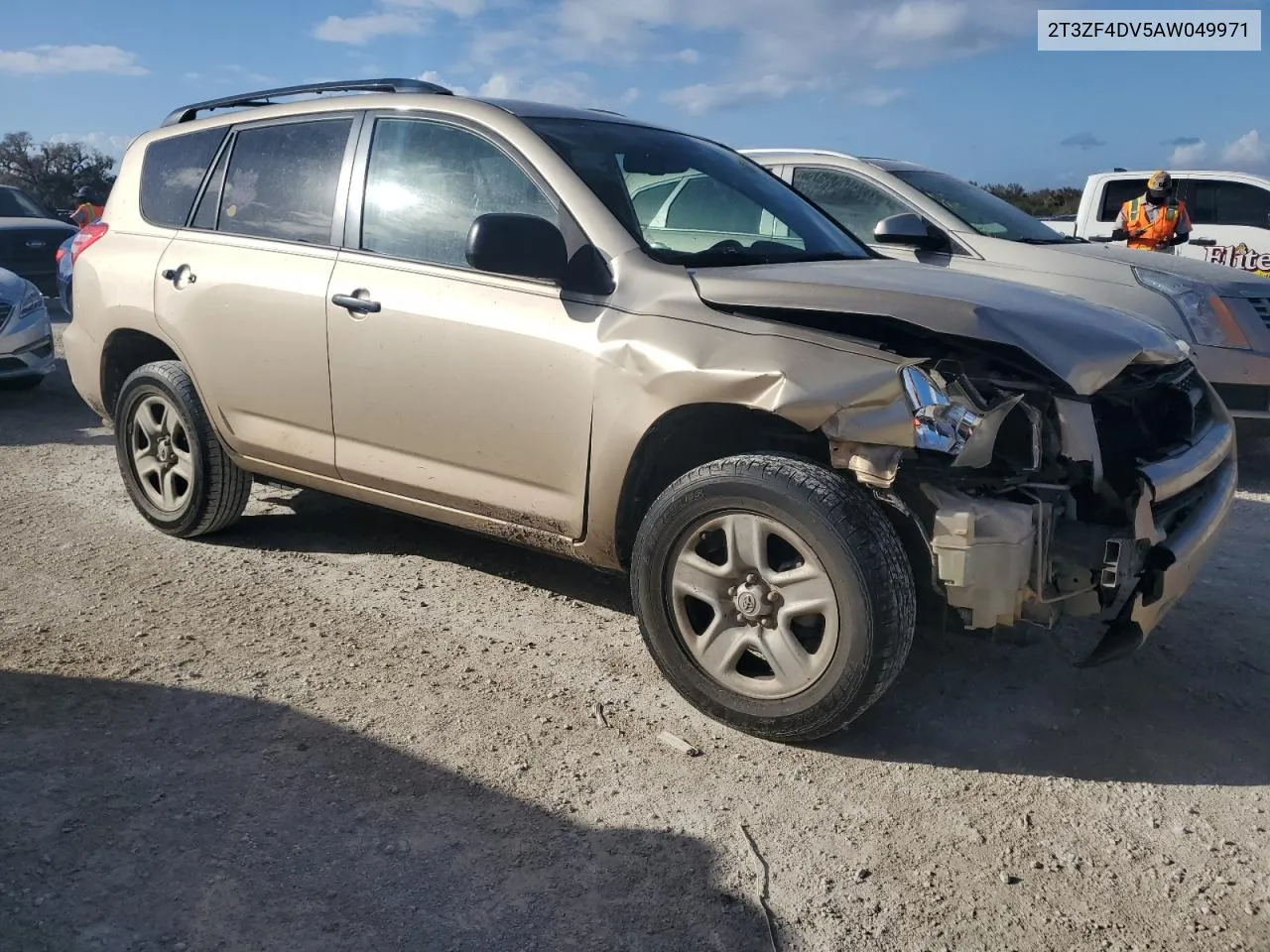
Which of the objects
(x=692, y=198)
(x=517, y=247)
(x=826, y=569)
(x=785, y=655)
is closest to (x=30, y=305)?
(x=692, y=198)

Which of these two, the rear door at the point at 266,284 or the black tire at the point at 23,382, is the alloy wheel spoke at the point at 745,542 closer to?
the rear door at the point at 266,284

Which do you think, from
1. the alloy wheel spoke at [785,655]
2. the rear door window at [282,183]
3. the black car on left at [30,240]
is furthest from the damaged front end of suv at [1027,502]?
the black car on left at [30,240]

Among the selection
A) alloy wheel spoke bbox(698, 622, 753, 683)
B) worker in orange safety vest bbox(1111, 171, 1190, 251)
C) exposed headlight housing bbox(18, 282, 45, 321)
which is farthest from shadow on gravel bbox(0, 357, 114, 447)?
worker in orange safety vest bbox(1111, 171, 1190, 251)

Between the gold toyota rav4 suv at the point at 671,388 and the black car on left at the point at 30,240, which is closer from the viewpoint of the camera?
the gold toyota rav4 suv at the point at 671,388

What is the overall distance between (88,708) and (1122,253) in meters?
6.09

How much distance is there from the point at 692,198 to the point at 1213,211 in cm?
906

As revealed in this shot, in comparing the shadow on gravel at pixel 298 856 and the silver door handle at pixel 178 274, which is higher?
the silver door handle at pixel 178 274

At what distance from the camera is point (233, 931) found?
241cm

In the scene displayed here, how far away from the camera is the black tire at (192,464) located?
4.79 meters

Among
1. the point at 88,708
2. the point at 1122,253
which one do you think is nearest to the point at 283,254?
the point at 88,708

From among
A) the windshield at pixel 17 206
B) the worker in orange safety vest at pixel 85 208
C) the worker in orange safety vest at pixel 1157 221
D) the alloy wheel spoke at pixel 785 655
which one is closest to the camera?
the alloy wheel spoke at pixel 785 655

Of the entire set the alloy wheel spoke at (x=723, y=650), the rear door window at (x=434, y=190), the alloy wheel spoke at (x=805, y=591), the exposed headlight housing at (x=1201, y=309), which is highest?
the rear door window at (x=434, y=190)

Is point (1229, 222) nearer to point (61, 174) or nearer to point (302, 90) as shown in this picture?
point (302, 90)

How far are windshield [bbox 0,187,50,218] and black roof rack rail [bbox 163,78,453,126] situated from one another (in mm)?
11702
